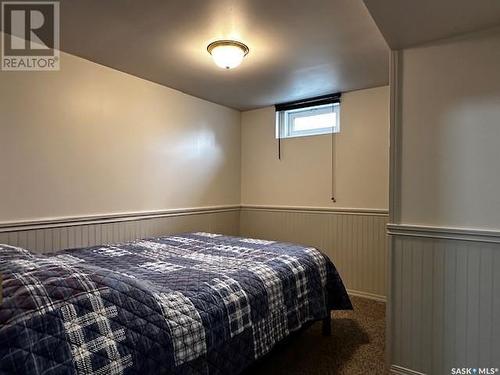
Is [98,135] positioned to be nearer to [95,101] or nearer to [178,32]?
[95,101]

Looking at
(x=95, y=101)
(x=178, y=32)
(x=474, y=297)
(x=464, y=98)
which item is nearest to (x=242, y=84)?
(x=178, y=32)

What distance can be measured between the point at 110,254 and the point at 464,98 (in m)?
2.43

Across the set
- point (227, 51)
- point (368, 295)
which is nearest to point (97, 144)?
point (227, 51)

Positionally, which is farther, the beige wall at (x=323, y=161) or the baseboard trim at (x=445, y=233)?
the beige wall at (x=323, y=161)

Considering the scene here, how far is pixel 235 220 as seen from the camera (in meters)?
4.20

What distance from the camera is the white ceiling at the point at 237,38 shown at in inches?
71.8

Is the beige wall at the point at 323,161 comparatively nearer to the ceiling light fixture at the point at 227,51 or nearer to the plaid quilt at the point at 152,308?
the plaid quilt at the point at 152,308

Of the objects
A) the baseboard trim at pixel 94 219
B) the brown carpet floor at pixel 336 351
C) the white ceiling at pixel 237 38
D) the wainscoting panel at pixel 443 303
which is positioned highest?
the white ceiling at pixel 237 38

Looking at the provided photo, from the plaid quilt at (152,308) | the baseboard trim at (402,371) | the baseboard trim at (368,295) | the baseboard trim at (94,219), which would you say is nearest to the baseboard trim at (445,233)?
the plaid quilt at (152,308)

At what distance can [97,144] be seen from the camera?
2.66 meters

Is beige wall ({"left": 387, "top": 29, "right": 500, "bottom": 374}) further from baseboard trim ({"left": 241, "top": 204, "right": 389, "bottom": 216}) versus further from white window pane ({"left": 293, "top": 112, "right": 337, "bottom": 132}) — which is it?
white window pane ({"left": 293, "top": 112, "right": 337, "bottom": 132})

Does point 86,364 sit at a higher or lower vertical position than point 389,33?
lower

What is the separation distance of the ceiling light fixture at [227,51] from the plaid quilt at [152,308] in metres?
1.41

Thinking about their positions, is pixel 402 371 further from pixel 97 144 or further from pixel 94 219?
pixel 97 144
